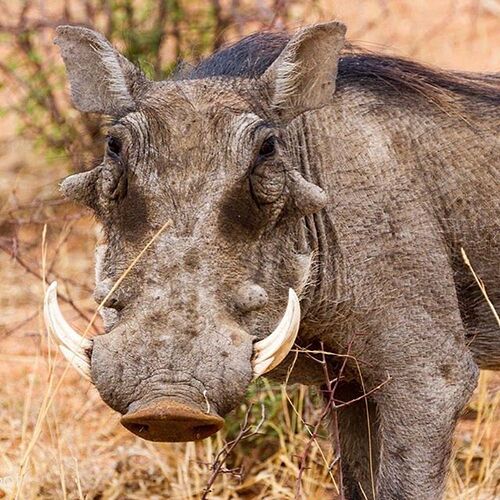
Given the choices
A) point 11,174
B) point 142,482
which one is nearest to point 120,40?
point 11,174

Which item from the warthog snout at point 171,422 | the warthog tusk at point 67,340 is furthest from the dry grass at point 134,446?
the warthog snout at point 171,422

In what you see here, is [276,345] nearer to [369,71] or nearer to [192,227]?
[192,227]

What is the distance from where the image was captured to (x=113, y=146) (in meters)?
3.41

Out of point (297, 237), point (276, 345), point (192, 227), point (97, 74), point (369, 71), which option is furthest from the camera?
point (369, 71)

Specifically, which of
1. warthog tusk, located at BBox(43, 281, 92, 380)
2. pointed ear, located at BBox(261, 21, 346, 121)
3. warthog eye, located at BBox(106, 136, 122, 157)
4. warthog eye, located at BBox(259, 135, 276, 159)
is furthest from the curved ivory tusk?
pointed ear, located at BBox(261, 21, 346, 121)

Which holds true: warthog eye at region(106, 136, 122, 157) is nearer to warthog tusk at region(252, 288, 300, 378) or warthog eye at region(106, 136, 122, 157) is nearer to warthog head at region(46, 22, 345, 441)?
warthog head at region(46, 22, 345, 441)

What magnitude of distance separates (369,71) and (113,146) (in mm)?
837

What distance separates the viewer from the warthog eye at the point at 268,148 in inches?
133

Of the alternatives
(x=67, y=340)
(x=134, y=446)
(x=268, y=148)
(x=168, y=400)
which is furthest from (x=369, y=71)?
(x=134, y=446)

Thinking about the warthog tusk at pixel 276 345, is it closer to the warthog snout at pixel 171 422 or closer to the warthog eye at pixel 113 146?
the warthog snout at pixel 171 422

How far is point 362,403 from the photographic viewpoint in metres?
4.06

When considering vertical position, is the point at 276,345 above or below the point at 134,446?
above

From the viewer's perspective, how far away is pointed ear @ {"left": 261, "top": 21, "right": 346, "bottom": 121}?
354cm

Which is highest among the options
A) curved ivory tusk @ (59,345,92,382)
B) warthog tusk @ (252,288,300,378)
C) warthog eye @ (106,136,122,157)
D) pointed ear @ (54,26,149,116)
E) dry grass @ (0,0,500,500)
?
pointed ear @ (54,26,149,116)
